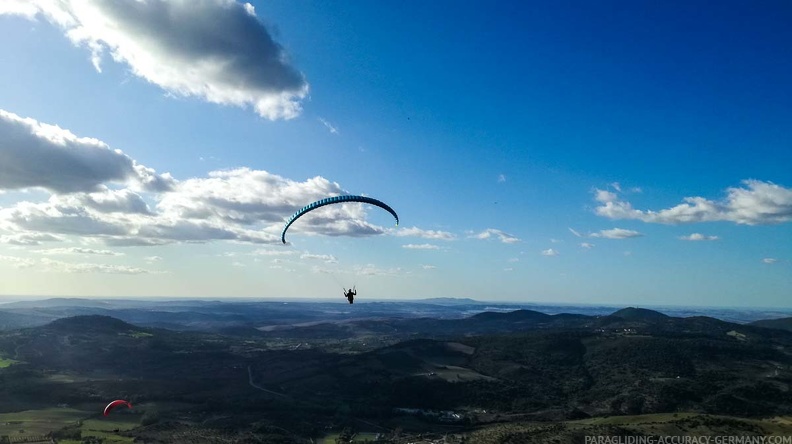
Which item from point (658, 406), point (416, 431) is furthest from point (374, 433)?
point (658, 406)

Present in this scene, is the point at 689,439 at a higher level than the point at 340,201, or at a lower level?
lower

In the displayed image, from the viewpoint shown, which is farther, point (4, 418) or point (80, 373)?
point (80, 373)

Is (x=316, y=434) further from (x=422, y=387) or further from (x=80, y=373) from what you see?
(x=80, y=373)

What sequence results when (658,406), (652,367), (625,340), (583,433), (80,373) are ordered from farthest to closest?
(625,340)
(80,373)
(652,367)
(658,406)
(583,433)

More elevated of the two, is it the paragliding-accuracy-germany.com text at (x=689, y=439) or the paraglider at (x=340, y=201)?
the paraglider at (x=340, y=201)

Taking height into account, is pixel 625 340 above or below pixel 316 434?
above

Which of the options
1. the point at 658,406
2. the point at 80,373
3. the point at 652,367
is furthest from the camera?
the point at 80,373

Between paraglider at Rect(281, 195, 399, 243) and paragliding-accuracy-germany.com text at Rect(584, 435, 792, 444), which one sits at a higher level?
paraglider at Rect(281, 195, 399, 243)

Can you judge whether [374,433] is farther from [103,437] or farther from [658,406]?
[658,406]

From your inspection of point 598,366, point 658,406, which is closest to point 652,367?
point 598,366
